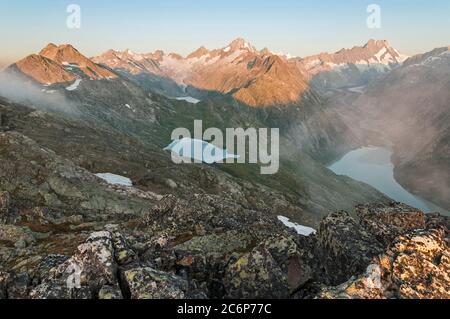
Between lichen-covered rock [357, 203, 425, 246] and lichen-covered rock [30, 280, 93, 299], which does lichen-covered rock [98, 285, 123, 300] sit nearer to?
lichen-covered rock [30, 280, 93, 299]

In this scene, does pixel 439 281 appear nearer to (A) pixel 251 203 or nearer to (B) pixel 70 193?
(B) pixel 70 193

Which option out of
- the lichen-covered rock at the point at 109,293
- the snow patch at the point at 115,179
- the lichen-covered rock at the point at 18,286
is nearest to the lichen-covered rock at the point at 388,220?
the lichen-covered rock at the point at 109,293

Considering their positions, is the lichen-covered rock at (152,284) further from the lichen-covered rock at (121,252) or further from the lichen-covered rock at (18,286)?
the lichen-covered rock at (18,286)

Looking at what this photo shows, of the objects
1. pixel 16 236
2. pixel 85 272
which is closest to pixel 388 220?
pixel 85 272

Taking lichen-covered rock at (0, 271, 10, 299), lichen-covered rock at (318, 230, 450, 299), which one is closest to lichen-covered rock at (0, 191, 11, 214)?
lichen-covered rock at (0, 271, 10, 299)

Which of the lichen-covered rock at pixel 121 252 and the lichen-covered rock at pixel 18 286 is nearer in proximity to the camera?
the lichen-covered rock at pixel 18 286
